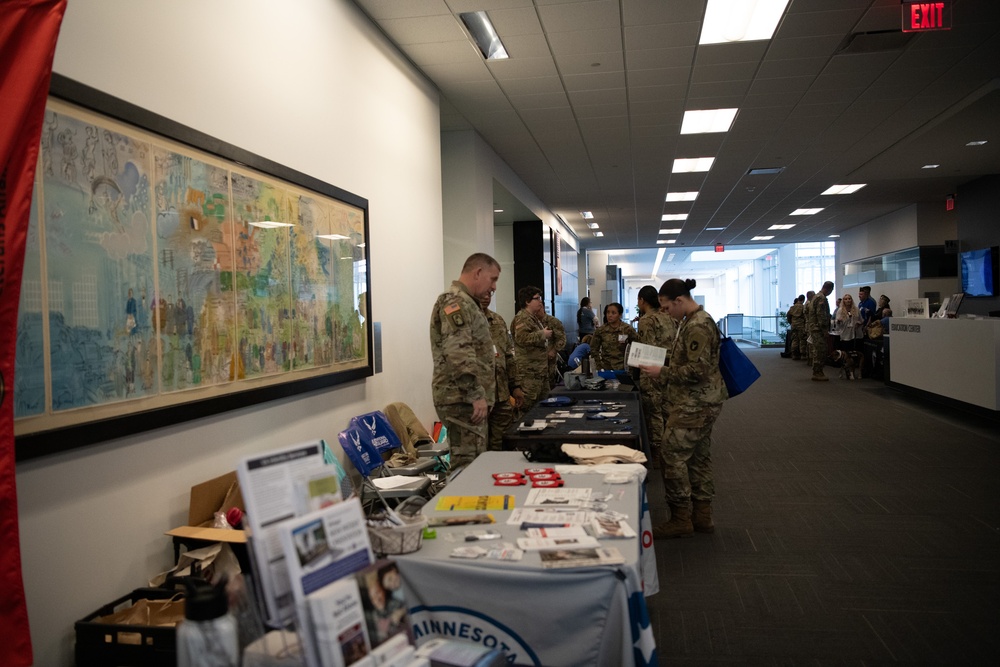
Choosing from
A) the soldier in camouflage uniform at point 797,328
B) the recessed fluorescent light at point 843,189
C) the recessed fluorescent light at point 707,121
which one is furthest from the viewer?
the soldier in camouflage uniform at point 797,328

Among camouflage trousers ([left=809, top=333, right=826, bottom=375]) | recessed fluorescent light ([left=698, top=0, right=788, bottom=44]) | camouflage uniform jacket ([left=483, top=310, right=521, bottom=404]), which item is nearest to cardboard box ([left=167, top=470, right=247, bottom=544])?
camouflage uniform jacket ([left=483, top=310, right=521, bottom=404])

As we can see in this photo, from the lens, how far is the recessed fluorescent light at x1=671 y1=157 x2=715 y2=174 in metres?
9.57

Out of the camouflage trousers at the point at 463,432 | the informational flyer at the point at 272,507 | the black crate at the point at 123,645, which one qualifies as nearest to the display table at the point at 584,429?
the camouflage trousers at the point at 463,432

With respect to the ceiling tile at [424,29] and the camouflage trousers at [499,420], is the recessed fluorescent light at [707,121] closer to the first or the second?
the ceiling tile at [424,29]

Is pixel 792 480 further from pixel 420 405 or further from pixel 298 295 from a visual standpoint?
pixel 298 295

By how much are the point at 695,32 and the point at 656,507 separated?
355 centimetres

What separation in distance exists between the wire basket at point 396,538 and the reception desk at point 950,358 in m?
7.80

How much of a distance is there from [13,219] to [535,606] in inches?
67.3

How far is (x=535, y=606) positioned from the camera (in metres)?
→ 1.93

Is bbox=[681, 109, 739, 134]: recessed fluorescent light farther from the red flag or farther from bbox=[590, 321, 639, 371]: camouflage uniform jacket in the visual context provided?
the red flag

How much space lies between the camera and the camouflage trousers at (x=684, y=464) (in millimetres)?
4266

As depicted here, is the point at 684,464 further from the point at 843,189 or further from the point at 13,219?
the point at 843,189

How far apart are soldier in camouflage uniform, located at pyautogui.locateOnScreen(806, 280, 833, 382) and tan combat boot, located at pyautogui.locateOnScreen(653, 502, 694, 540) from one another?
9636 mm

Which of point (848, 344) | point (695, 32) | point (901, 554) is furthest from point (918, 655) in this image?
point (848, 344)
